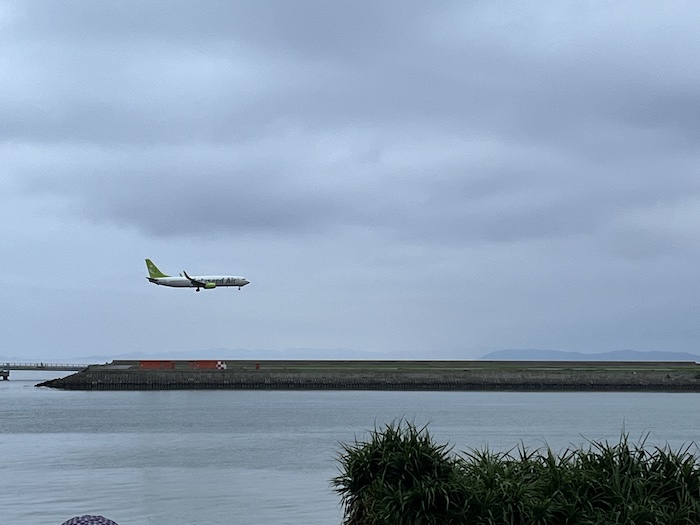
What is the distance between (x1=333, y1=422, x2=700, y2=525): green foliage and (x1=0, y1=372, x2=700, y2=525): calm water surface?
10.8 metres

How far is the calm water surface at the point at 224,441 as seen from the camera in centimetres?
3478

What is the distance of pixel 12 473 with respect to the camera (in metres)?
45.7

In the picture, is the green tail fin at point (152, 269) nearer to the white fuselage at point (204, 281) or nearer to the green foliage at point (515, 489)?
the white fuselage at point (204, 281)

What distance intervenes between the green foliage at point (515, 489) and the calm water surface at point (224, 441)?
10.8 m

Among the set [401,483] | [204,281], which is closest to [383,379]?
[204,281]

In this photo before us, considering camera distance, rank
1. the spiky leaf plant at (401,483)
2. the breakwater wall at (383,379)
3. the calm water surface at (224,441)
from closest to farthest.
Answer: the spiky leaf plant at (401,483) < the calm water surface at (224,441) < the breakwater wall at (383,379)

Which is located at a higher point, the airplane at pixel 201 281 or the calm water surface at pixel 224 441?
the airplane at pixel 201 281

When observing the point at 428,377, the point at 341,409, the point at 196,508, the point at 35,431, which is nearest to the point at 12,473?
the point at 196,508

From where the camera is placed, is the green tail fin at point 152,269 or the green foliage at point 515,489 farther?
the green tail fin at point 152,269

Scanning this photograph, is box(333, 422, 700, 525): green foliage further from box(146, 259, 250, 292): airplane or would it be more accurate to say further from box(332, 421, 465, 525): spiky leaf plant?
box(146, 259, 250, 292): airplane

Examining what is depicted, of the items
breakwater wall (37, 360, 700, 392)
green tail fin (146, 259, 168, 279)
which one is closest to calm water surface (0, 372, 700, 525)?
breakwater wall (37, 360, 700, 392)

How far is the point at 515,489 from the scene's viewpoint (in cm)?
1680

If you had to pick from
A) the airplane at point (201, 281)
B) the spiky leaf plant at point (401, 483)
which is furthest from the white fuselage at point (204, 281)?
the spiky leaf plant at point (401, 483)

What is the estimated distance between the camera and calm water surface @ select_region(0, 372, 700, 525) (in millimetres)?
34781
